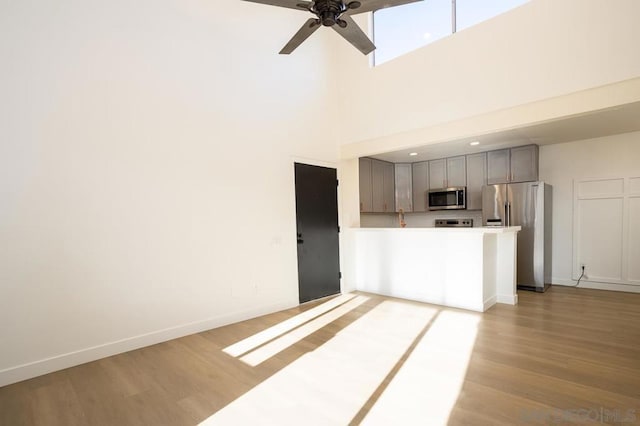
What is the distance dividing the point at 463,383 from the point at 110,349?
306cm

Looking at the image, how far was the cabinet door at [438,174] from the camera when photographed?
6.05m

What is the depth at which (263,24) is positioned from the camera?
418 cm

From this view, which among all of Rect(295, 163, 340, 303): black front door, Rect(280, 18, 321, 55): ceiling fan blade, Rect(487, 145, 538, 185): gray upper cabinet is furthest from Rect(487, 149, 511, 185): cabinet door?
Rect(280, 18, 321, 55): ceiling fan blade

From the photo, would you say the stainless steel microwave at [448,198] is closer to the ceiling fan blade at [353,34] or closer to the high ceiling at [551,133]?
the high ceiling at [551,133]

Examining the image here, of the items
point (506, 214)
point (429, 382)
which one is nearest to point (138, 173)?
point (429, 382)

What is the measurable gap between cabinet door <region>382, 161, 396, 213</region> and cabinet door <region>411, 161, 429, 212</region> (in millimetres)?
437

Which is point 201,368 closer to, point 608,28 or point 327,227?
point 327,227

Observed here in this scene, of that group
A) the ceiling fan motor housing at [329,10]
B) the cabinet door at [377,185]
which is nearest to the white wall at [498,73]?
the cabinet door at [377,185]

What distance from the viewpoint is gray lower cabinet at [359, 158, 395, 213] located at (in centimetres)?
559

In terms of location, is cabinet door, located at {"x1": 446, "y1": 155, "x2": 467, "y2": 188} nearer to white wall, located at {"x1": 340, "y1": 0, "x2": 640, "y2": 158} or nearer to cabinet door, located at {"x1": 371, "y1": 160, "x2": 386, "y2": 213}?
cabinet door, located at {"x1": 371, "y1": 160, "x2": 386, "y2": 213}

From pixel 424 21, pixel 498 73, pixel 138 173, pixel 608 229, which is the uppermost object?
pixel 424 21

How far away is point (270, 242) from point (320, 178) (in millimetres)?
1348

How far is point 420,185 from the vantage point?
636 centimetres

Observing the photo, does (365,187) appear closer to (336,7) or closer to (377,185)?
(377,185)
